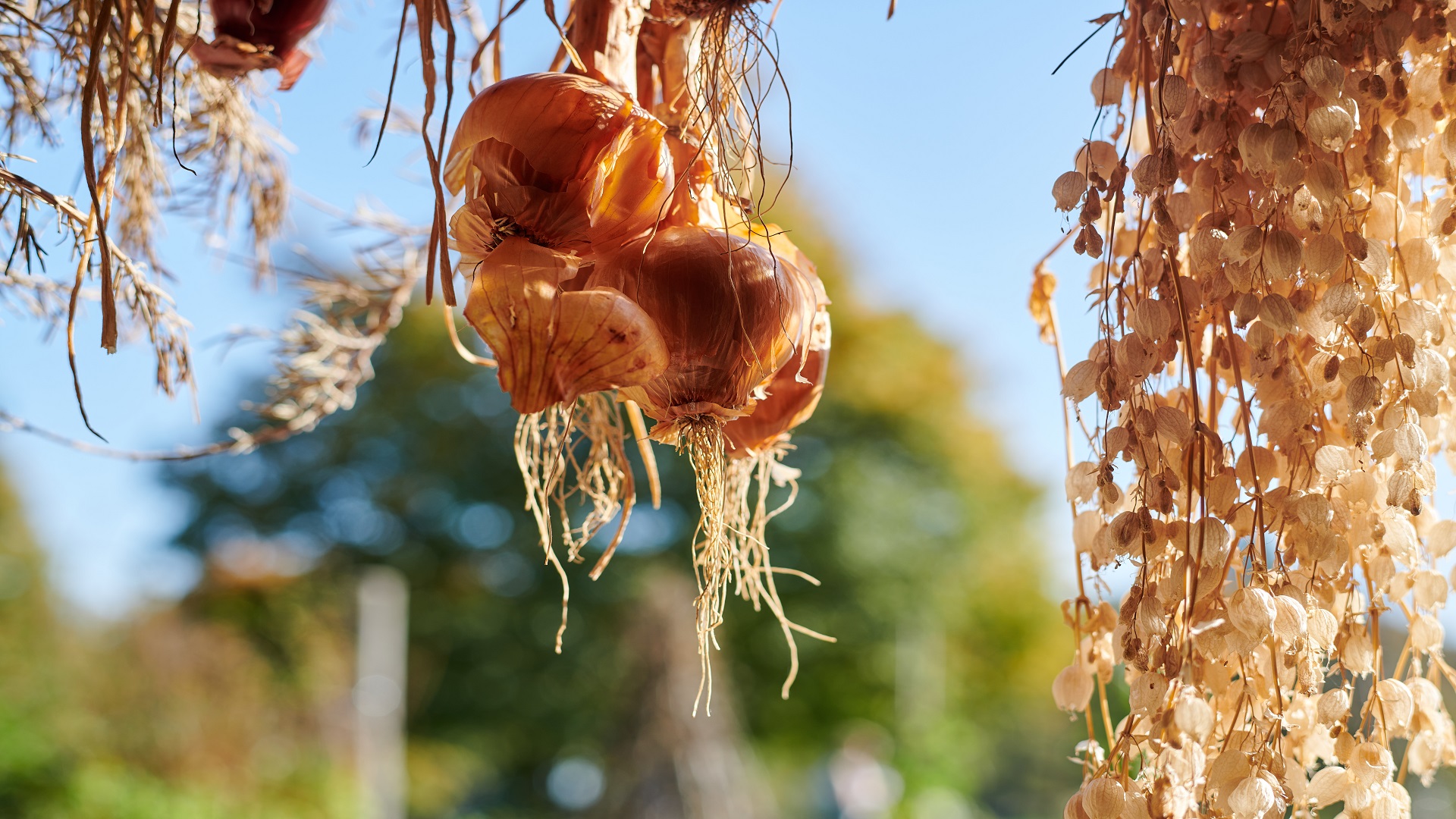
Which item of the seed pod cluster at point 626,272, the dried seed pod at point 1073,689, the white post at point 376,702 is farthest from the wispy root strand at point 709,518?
the white post at point 376,702

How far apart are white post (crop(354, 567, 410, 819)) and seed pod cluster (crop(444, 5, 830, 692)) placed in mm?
3169

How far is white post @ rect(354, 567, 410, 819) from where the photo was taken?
10.5ft

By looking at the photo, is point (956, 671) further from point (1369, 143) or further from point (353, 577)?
point (1369, 143)

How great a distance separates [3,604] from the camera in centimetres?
491

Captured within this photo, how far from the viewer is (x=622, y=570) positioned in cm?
519

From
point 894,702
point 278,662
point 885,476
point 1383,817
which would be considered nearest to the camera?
point 1383,817

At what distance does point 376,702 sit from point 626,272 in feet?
10.9

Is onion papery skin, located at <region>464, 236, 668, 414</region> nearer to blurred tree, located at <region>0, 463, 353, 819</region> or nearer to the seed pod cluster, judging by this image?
the seed pod cluster

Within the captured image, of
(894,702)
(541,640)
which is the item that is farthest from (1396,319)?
(541,640)

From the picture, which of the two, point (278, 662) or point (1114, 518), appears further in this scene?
point (278, 662)

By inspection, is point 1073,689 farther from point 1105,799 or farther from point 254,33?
point 254,33

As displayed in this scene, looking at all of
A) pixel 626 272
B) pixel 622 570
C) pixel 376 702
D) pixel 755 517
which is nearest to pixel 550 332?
pixel 626 272

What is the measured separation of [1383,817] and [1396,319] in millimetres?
129

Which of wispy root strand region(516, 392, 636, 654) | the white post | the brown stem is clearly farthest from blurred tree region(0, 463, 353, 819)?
the brown stem
